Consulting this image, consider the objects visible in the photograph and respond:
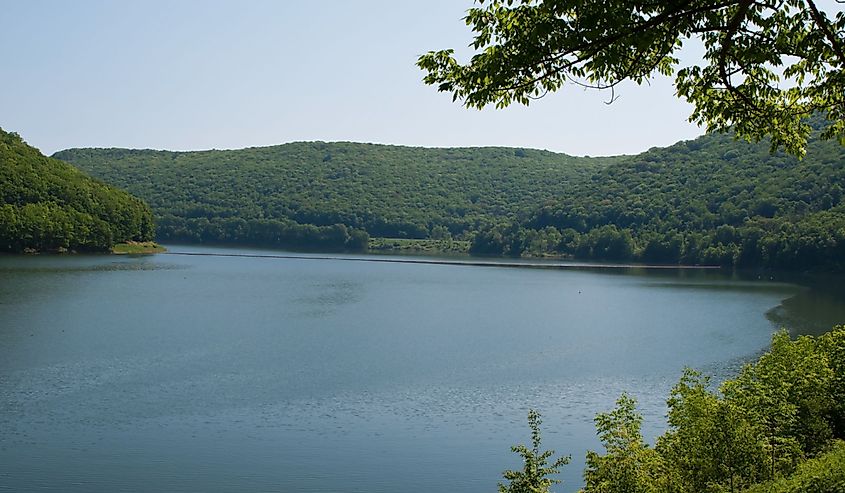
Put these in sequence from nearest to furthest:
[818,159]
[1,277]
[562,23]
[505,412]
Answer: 1. [562,23]
2. [505,412]
3. [1,277]
4. [818,159]

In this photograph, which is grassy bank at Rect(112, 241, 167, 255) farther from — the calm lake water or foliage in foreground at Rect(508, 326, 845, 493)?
foliage in foreground at Rect(508, 326, 845, 493)

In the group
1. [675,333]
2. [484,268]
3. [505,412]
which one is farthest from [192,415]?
[484,268]

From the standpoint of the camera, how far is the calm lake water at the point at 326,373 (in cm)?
2123

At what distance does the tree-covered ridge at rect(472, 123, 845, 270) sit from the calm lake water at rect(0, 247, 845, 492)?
27.0 metres

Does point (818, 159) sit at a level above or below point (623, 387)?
above

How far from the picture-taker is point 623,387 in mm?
32188

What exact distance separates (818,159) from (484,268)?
49.0m

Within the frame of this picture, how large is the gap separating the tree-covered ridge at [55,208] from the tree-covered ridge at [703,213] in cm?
7131

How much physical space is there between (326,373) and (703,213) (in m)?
103

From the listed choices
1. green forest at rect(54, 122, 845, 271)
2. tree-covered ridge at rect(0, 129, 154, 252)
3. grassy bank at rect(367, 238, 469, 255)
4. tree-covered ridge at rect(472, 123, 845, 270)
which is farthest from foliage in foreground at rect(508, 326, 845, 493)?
grassy bank at rect(367, 238, 469, 255)

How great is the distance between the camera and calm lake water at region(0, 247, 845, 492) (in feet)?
69.7

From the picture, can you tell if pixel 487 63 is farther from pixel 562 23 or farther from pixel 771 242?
pixel 771 242

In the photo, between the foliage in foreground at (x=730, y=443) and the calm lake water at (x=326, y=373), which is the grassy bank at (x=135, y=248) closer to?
the calm lake water at (x=326, y=373)

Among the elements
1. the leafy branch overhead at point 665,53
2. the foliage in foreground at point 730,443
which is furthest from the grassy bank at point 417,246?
the leafy branch overhead at point 665,53
